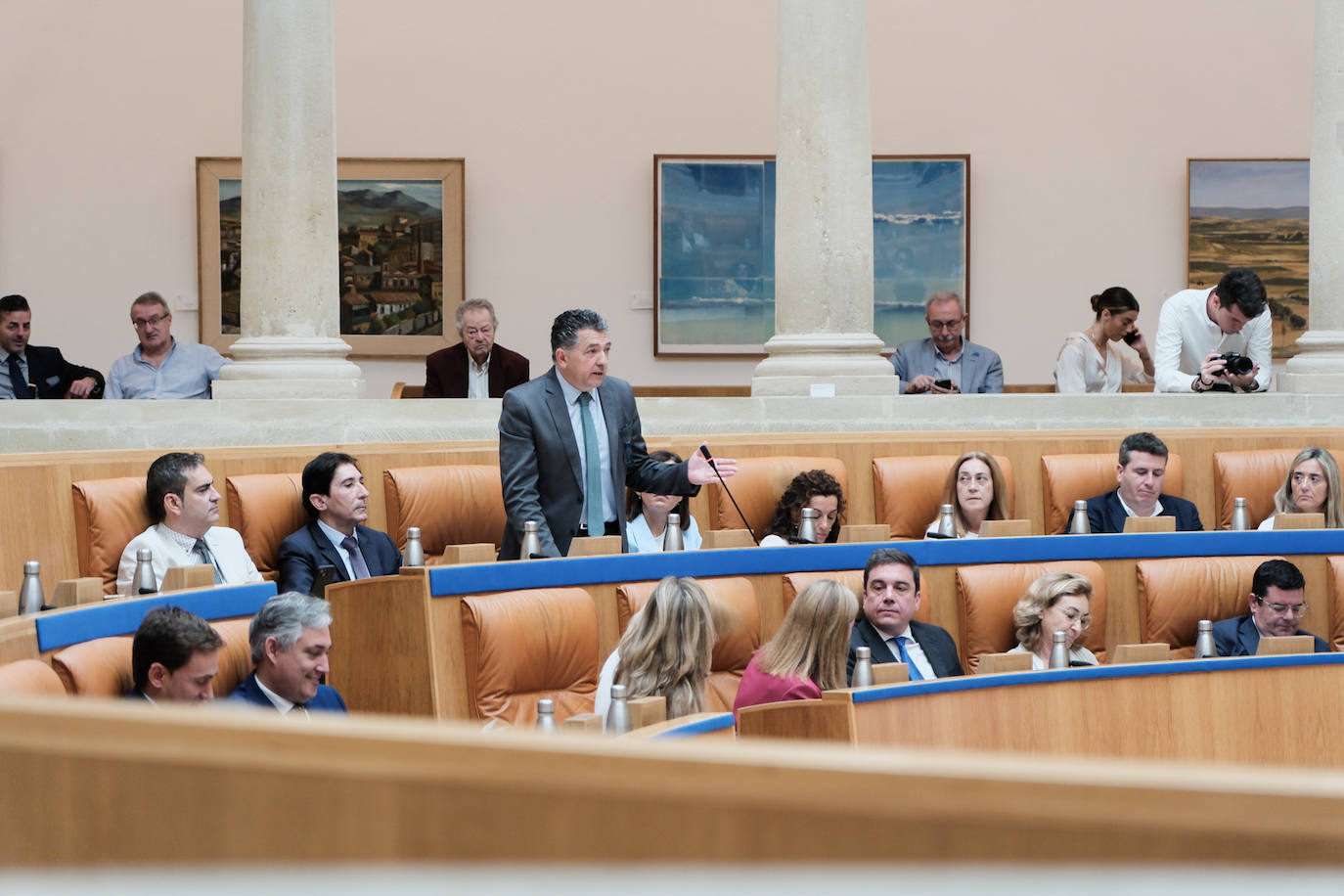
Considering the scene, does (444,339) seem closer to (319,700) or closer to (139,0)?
(139,0)

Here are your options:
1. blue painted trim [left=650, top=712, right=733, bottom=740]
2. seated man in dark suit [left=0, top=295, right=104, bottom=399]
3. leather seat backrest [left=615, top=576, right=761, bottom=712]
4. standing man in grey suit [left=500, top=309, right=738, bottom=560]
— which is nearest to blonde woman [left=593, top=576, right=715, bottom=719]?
blue painted trim [left=650, top=712, right=733, bottom=740]

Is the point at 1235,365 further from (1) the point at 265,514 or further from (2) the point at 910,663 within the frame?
(1) the point at 265,514

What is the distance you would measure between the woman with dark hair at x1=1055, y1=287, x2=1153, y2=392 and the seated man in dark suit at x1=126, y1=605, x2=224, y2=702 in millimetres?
5350

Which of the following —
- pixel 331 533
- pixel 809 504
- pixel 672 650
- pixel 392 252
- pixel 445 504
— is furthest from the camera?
pixel 392 252

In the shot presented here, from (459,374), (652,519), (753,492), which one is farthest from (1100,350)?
(652,519)

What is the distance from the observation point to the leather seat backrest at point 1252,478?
6.21 m

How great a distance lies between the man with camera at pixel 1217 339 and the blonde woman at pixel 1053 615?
2.57 metres

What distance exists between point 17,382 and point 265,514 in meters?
2.95

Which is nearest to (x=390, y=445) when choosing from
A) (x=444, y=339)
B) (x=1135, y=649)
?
(x=1135, y=649)

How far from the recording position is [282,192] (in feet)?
21.5

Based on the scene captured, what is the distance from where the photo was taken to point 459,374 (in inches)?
290

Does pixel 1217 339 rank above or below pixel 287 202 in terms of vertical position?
below

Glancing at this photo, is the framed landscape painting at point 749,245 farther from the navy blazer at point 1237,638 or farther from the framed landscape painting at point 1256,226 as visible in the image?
the navy blazer at point 1237,638

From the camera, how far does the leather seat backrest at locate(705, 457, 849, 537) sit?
564cm
